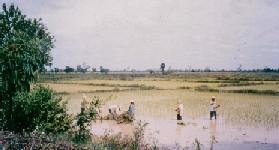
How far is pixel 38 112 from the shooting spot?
12250mm

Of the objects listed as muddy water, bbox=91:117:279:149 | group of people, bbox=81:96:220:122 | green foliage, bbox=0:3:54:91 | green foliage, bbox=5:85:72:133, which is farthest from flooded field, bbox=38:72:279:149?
green foliage, bbox=0:3:54:91

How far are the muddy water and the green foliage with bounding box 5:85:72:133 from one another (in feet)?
5.75

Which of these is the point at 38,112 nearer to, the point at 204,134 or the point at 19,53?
the point at 19,53

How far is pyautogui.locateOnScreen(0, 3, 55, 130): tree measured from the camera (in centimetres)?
1200

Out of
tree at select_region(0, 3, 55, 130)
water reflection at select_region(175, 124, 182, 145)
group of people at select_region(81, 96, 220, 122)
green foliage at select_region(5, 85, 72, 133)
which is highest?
tree at select_region(0, 3, 55, 130)

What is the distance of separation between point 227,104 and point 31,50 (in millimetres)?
21248

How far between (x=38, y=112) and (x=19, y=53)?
86.8 inches

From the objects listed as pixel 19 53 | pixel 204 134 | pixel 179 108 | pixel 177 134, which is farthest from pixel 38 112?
pixel 179 108

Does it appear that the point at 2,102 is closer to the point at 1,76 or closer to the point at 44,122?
the point at 1,76

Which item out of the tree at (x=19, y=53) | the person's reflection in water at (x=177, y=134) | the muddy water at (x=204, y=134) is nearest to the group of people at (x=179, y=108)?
the muddy water at (x=204, y=134)

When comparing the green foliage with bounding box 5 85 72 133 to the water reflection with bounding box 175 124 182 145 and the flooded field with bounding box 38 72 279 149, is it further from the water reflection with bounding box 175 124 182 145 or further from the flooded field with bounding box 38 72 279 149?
the water reflection with bounding box 175 124 182 145

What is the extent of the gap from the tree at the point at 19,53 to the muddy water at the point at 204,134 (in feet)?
11.7

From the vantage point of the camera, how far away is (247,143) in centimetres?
1441

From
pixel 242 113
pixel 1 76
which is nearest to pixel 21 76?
pixel 1 76
